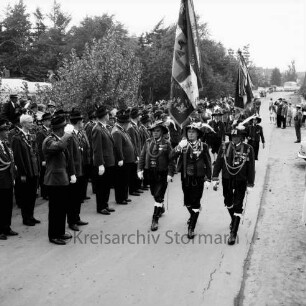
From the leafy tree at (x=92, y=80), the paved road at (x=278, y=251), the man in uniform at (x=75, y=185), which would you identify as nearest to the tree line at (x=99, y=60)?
the leafy tree at (x=92, y=80)

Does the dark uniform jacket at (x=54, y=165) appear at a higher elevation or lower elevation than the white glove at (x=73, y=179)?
higher

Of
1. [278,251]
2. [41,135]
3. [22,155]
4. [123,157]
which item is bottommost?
[278,251]

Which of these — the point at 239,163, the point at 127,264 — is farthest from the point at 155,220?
the point at 239,163

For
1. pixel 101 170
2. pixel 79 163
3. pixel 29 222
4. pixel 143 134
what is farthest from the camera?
pixel 143 134

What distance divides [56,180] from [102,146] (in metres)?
2.08

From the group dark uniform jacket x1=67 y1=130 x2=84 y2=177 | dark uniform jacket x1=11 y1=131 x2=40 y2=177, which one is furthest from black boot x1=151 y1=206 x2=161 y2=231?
dark uniform jacket x1=11 y1=131 x2=40 y2=177

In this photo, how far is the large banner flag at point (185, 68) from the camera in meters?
7.73

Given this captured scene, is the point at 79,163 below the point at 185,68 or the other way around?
below

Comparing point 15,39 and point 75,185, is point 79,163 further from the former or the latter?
point 15,39

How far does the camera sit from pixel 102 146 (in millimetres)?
8672

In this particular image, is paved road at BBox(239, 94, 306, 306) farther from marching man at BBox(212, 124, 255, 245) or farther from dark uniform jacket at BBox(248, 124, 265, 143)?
dark uniform jacket at BBox(248, 124, 265, 143)

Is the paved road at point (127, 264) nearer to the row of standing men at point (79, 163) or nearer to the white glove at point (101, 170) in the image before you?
the row of standing men at point (79, 163)

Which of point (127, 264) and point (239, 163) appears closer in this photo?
point (127, 264)

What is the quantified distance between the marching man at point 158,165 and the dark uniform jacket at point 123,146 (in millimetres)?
1342
